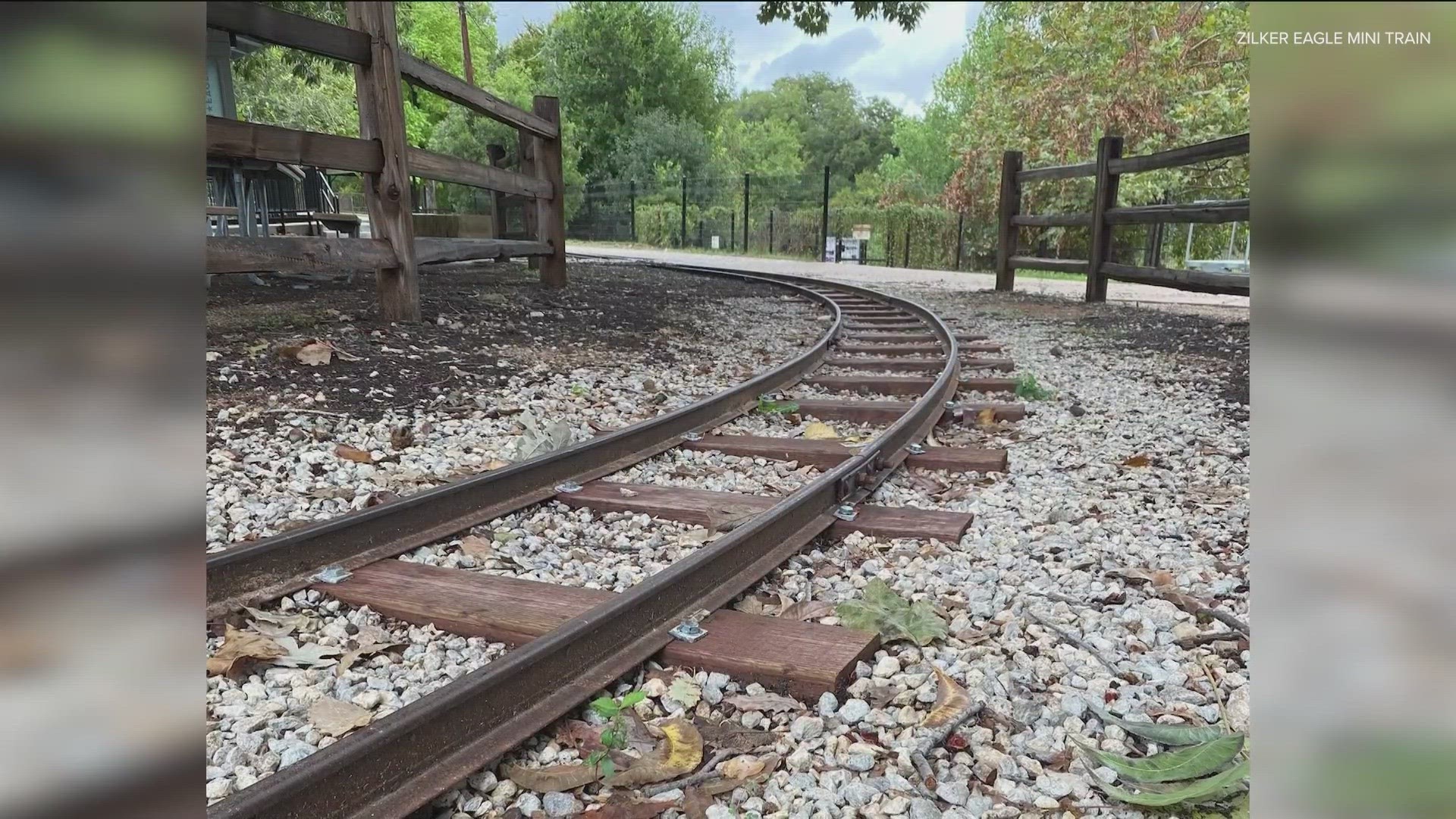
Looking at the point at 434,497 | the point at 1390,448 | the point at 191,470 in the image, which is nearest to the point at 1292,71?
the point at 1390,448

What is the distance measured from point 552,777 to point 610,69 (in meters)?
38.2

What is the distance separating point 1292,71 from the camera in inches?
17.4

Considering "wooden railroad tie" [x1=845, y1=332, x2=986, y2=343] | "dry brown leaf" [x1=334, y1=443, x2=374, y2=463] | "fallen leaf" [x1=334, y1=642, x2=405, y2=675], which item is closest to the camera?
"fallen leaf" [x1=334, y1=642, x2=405, y2=675]

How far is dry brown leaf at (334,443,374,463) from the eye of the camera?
365cm

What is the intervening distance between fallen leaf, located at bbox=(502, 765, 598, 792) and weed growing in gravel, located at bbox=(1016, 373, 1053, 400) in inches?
164

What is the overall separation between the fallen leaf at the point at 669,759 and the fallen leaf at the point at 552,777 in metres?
0.05

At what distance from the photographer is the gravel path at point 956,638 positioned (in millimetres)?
1713

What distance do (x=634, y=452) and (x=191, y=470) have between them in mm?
3575

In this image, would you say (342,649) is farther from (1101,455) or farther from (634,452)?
(1101,455)

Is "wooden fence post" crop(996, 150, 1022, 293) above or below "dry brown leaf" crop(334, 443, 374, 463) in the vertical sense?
above

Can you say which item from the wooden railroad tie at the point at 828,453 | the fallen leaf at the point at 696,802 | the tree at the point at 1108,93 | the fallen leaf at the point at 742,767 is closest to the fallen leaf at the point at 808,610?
the fallen leaf at the point at 742,767

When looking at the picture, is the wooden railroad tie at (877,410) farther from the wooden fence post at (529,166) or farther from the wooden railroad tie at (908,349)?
the wooden fence post at (529,166)

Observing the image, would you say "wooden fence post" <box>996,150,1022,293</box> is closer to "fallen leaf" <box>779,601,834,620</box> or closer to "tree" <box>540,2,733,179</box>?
"fallen leaf" <box>779,601,834,620</box>

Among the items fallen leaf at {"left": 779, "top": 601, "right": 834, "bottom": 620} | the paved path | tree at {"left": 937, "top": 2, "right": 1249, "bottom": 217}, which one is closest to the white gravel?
fallen leaf at {"left": 779, "top": 601, "right": 834, "bottom": 620}
